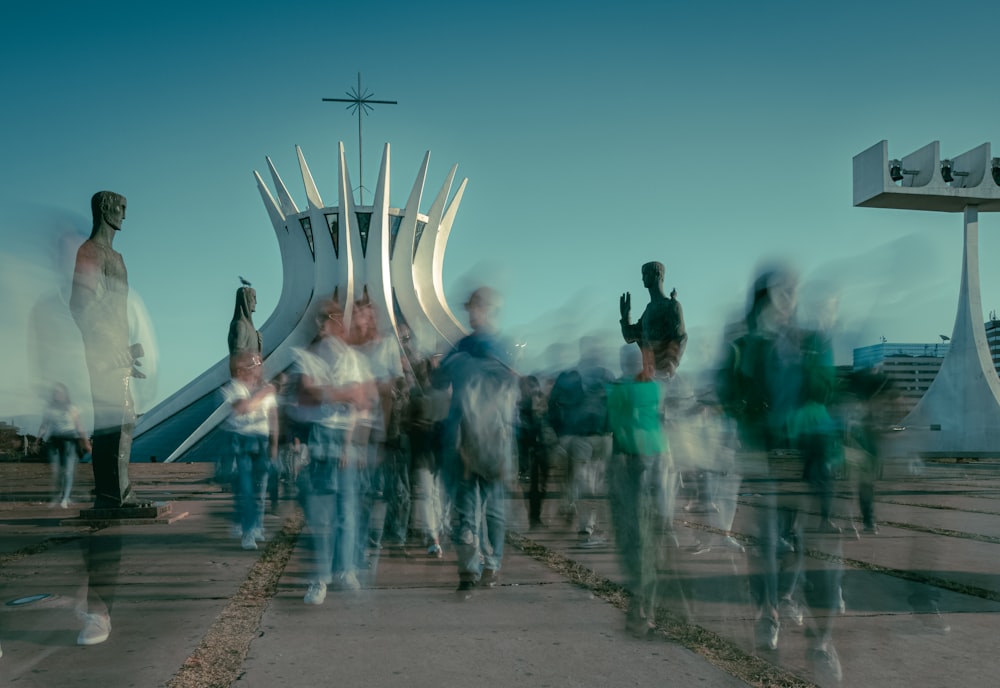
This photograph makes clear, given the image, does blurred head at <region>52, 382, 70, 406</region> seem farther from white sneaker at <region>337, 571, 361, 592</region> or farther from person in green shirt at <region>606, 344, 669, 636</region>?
person in green shirt at <region>606, 344, 669, 636</region>

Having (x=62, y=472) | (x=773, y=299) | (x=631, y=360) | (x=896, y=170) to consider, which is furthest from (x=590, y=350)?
(x=896, y=170)

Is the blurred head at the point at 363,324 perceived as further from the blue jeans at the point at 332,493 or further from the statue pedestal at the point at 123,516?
the statue pedestal at the point at 123,516

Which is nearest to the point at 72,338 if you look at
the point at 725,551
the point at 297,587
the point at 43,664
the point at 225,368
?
the point at 43,664

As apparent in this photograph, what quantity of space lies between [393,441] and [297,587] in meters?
2.13

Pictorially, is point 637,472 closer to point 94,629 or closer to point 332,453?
point 332,453

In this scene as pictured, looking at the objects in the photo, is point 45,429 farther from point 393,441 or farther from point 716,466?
point 716,466

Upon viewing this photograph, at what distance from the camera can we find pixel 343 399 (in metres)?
5.04

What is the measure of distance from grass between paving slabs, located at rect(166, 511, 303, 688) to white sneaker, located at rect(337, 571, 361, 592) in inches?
14.1

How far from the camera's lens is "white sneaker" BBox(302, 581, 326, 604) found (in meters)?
4.52

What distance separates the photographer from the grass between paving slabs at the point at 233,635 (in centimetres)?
322

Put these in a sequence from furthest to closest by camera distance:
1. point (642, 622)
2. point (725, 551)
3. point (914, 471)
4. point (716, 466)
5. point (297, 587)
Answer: point (716, 466), point (725, 551), point (297, 587), point (914, 471), point (642, 622)

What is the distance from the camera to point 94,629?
12.2ft

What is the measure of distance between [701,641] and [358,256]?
28668 millimetres

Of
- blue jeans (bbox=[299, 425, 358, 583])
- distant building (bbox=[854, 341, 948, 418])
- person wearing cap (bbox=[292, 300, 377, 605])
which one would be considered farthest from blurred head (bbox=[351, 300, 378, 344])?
distant building (bbox=[854, 341, 948, 418])
